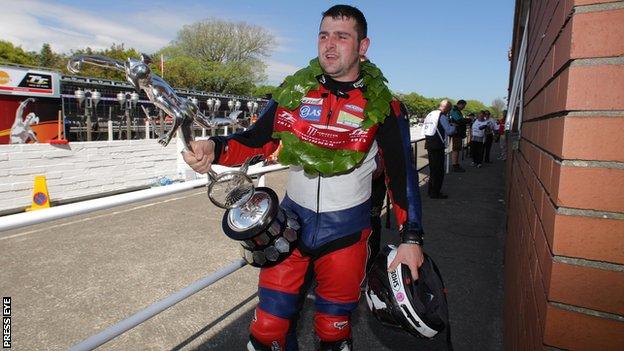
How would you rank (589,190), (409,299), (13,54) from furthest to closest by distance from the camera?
(13,54), (409,299), (589,190)

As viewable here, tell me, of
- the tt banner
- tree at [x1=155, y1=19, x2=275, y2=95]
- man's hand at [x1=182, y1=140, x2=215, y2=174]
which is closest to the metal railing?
man's hand at [x1=182, y1=140, x2=215, y2=174]

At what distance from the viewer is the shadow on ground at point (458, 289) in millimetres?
3086

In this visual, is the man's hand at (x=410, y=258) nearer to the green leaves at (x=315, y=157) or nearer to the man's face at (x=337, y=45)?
the green leaves at (x=315, y=157)

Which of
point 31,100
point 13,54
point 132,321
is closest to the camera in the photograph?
point 132,321

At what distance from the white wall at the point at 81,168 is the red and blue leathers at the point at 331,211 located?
6.80 m

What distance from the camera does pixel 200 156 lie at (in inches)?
81.0

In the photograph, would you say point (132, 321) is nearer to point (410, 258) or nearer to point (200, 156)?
point (200, 156)

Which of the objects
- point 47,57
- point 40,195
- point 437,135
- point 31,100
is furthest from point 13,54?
point 437,135

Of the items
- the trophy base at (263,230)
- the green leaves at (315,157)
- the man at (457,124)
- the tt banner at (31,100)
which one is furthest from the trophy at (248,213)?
the tt banner at (31,100)

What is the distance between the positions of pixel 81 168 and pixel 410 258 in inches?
318

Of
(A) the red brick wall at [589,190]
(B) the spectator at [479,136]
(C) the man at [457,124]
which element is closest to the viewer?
(A) the red brick wall at [589,190]

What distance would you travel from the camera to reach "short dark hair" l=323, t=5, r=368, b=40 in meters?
2.31

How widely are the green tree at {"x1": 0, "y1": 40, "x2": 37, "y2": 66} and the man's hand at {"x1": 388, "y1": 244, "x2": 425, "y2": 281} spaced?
54.4 metres

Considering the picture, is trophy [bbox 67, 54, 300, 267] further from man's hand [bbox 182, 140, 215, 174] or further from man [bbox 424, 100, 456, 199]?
man [bbox 424, 100, 456, 199]
